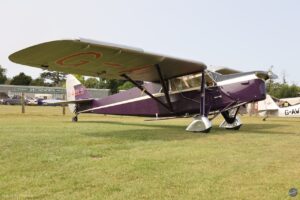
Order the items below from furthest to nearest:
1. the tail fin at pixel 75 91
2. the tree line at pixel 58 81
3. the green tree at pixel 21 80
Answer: the green tree at pixel 21 80, the tree line at pixel 58 81, the tail fin at pixel 75 91

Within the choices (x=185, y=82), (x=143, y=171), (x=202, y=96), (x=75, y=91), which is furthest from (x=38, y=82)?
(x=143, y=171)

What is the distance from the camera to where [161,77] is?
12617 millimetres

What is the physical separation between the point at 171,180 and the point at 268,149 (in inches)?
140

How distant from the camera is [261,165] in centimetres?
536

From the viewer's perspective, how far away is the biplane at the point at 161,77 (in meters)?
9.73

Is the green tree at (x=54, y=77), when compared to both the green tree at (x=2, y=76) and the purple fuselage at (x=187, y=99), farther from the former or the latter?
the purple fuselage at (x=187, y=99)

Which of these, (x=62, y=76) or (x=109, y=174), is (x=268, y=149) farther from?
(x=62, y=76)

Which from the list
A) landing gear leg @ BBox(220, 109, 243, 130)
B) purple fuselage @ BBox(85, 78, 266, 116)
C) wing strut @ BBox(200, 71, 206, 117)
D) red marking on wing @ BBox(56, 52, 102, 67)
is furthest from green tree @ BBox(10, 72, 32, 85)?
wing strut @ BBox(200, 71, 206, 117)

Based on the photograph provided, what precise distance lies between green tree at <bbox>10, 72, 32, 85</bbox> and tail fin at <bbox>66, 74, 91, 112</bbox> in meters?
104

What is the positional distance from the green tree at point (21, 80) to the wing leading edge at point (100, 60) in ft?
367

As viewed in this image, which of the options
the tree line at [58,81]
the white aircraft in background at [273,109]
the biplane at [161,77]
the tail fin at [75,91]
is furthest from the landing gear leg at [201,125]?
the tree line at [58,81]

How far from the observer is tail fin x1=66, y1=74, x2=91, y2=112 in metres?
19.5

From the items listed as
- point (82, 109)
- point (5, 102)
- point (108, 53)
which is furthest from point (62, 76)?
point (108, 53)

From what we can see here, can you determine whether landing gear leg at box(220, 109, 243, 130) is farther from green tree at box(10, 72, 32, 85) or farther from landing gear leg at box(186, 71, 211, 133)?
green tree at box(10, 72, 32, 85)
